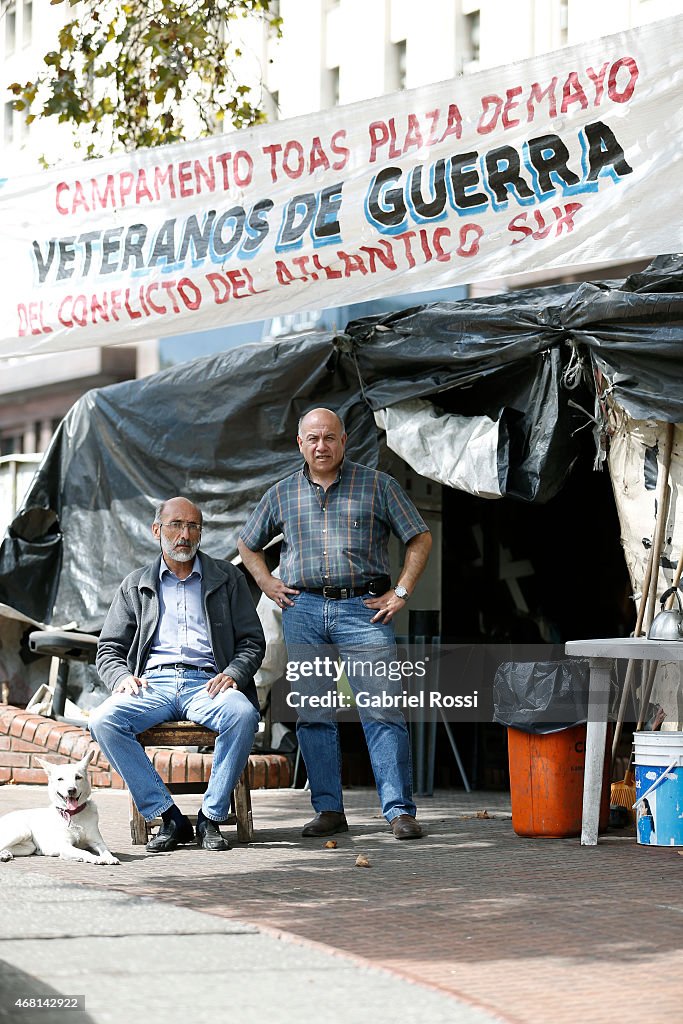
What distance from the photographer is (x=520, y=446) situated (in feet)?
26.9

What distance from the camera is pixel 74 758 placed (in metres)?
9.41

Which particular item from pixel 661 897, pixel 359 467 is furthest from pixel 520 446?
pixel 661 897

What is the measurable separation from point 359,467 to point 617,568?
3.56 meters

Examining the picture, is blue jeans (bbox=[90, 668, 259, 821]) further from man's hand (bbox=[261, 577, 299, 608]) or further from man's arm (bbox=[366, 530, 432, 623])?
man's arm (bbox=[366, 530, 432, 623])

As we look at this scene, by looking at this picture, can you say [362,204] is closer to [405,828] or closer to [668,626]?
[668,626]

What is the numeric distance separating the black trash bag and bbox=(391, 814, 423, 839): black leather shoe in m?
0.69

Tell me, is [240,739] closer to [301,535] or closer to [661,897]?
[301,535]

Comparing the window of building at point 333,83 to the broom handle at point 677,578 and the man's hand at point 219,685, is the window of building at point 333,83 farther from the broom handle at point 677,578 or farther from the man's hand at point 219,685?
the man's hand at point 219,685

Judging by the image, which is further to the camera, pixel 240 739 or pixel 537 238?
pixel 537 238

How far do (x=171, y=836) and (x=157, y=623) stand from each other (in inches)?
40.0

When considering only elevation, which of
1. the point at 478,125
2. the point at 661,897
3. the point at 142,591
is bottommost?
the point at 661,897

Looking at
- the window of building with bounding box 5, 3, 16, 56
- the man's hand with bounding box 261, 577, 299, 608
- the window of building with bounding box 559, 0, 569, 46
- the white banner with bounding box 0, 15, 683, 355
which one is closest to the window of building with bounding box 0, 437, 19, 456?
the window of building with bounding box 5, 3, 16, 56

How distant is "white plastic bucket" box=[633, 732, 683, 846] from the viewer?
683 cm

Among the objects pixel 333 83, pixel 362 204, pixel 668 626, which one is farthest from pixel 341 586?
pixel 333 83
